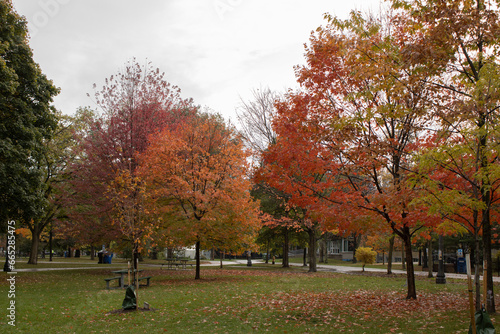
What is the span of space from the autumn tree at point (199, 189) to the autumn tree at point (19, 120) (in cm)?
478

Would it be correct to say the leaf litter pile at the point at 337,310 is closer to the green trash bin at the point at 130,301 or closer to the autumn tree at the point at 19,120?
the green trash bin at the point at 130,301

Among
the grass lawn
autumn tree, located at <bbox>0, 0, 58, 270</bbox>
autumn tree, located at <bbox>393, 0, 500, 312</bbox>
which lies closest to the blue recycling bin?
the grass lawn

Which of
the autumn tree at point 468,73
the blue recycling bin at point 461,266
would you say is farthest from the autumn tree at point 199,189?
the blue recycling bin at point 461,266

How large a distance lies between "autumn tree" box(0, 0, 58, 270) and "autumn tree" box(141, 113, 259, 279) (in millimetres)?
4776

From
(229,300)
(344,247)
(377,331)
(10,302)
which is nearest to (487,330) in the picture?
(377,331)

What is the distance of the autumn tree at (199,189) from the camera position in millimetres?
16156

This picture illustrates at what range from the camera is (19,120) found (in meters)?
14.7

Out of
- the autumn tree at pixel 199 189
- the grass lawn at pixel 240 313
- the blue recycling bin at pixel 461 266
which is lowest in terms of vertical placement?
the blue recycling bin at pixel 461 266

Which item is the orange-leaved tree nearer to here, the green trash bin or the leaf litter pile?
the leaf litter pile

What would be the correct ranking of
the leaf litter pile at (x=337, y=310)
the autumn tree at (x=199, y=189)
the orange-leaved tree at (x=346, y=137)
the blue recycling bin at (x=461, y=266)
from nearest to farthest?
the leaf litter pile at (x=337, y=310), the orange-leaved tree at (x=346, y=137), the autumn tree at (x=199, y=189), the blue recycling bin at (x=461, y=266)

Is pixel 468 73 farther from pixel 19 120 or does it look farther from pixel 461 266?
pixel 461 266

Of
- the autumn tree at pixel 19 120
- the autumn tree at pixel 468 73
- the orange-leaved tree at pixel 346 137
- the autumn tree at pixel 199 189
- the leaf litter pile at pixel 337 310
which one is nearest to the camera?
the autumn tree at pixel 468 73

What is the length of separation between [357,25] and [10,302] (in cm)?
1197

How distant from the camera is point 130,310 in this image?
30.5ft
